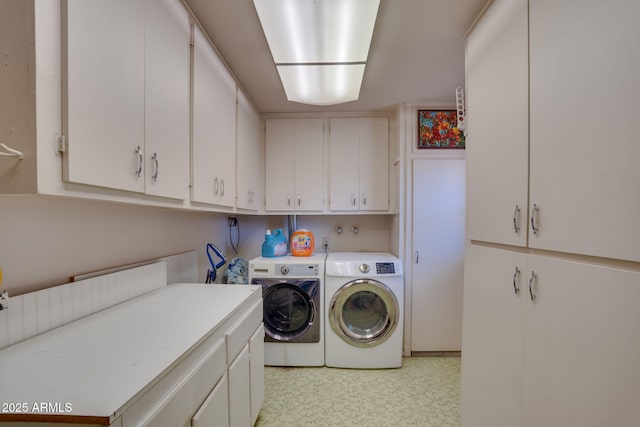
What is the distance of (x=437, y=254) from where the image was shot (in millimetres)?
2559

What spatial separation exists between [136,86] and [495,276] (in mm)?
1668

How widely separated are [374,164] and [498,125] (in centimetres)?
163

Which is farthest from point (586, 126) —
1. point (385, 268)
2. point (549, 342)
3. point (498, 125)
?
point (385, 268)

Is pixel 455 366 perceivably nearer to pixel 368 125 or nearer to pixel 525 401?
pixel 525 401

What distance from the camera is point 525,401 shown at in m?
1.00

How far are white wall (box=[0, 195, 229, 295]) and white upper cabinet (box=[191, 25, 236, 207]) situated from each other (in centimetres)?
41

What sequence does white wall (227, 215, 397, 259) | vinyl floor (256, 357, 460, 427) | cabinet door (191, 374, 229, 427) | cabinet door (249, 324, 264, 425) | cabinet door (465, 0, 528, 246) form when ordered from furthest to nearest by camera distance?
1. white wall (227, 215, 397, 259)
2. vinyl floor (256, 357, 460, 427)
3. cabinet door (249, 324, 264, 425)
4. cabinet door (465, 0, 528, 246)
5. cabinet door (191, 374, 229, 427)

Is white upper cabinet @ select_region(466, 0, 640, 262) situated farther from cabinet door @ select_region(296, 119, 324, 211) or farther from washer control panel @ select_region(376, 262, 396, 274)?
cabinet door @ select_region(296, 119, 324, 211)

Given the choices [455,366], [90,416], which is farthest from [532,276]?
[455,366]

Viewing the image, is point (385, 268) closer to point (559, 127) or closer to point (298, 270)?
point (298, 270)

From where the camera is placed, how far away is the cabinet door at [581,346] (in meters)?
0.66

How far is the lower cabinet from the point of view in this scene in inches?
26.8

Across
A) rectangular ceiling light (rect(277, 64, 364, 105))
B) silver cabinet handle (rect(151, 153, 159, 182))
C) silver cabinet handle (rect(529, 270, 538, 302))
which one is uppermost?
rectangular ceiling light (rect(277, 64, 364, 105))

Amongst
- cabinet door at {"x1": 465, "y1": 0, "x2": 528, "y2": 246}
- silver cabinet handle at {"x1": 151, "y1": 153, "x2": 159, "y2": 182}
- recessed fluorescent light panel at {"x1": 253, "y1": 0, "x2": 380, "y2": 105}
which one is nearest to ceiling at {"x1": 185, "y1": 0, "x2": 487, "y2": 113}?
recessed fluorescent light panel at {"x1": 253, "y1": 0, "x2": 380, "y2": 105}
